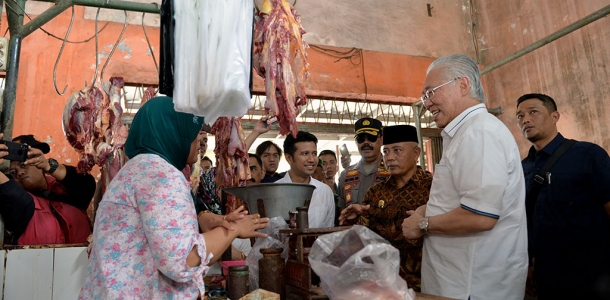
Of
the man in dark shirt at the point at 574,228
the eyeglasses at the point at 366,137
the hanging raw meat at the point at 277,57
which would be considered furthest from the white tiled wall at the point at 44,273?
the man in dark shirt at the point at 574,228

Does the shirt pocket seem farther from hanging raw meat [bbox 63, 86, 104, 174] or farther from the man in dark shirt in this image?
hanging raw meat [bbox 63, 86, 104, 174]

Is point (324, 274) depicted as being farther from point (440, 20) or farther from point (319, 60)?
point (440, 20)

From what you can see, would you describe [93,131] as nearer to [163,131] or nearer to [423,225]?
[163,131]

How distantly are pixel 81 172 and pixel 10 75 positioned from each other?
973 mm

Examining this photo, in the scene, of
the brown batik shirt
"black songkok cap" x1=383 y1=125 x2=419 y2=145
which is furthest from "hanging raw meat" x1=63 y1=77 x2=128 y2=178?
"black songkok cap" x1=383 y1=125 x2=419 y2=145

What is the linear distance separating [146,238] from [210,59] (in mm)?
693

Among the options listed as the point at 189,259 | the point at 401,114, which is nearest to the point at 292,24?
the point at 189,259

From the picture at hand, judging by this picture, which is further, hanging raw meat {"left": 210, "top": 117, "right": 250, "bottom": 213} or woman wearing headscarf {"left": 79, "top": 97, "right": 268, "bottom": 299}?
hanging raw meat {"left": 210, "top": 117, "right": 250, "bottom": 213}

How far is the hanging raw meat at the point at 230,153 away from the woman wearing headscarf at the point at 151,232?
5.36 ft

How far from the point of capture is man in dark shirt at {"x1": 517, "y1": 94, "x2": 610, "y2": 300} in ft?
8.65

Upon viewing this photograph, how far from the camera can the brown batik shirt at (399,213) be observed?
2.67 metres

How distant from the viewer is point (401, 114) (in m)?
7.30

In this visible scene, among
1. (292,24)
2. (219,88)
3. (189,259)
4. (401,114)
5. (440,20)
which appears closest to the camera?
(219,88)

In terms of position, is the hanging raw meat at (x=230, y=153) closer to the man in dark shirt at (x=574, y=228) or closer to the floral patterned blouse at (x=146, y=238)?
the floral patterned blouse at (x=146, y=238)
